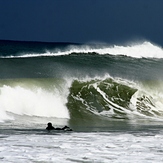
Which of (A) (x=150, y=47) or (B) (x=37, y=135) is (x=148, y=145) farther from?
(A) (x=150, y=47)

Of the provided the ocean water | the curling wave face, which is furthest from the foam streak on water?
the curling wave face

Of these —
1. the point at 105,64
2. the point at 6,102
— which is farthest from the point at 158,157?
the point at 105,64

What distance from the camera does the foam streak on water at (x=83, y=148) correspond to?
352 inches

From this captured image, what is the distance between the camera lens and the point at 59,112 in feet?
55.1

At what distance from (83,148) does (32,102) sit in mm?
7546

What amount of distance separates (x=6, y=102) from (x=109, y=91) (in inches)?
182

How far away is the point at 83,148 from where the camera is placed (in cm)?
988

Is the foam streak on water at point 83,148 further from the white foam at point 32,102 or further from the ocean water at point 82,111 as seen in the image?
the white foam at point 32,102

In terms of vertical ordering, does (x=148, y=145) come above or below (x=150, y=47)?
below

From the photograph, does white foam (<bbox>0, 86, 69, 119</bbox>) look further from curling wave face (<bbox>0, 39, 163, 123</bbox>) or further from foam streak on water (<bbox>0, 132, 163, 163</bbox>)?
foam streak on water (<bbox>0, 132, 163, 163</bbox>)

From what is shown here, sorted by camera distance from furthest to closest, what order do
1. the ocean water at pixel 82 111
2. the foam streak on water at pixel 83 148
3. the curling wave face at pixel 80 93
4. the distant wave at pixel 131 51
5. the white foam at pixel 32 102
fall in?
the distant wave at pixel 131 51
the curling wave face at pixel 80 93
the white foam at pixel 32 102
the ocean water at pixel 82 111
the foam streak on water at pixel 83 148

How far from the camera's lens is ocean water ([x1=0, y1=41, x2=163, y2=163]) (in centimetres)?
958

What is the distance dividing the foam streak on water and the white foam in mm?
4535

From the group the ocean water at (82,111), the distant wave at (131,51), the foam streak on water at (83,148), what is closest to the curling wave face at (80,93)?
the ocean water at (82,111)
